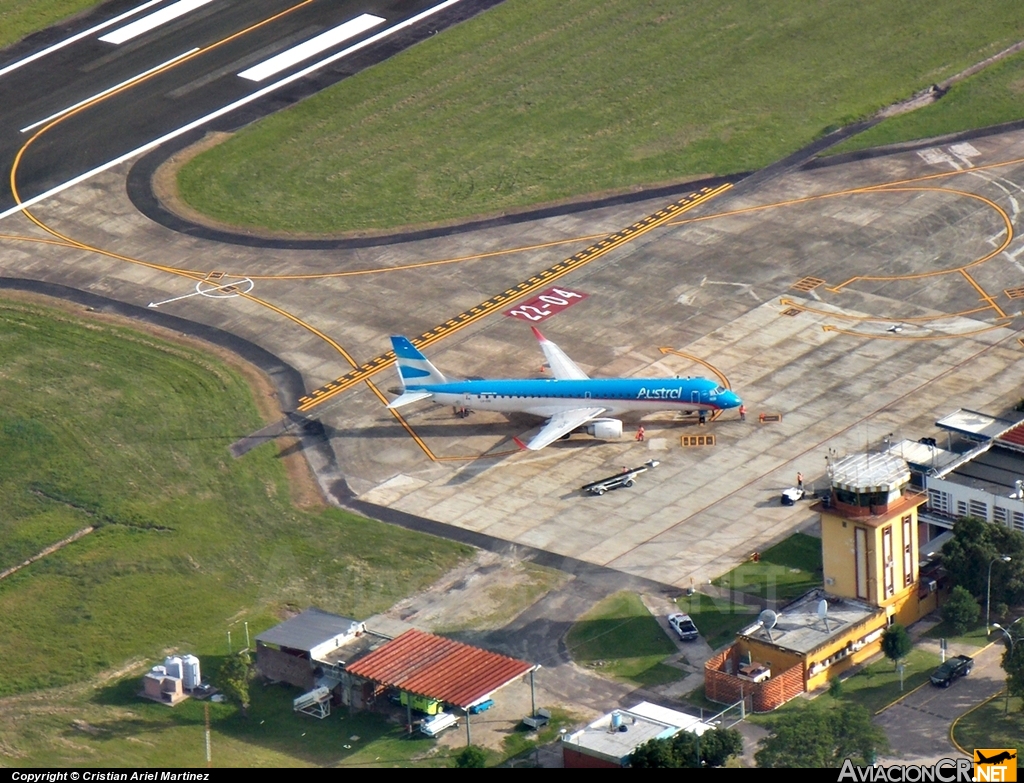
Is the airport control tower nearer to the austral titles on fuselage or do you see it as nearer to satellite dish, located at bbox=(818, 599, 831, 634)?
satellite dish, located at bbox=(818, 599, 831, 634)

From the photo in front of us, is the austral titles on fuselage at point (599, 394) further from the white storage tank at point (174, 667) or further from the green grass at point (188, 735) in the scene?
the white storage tank at point (174, 667)

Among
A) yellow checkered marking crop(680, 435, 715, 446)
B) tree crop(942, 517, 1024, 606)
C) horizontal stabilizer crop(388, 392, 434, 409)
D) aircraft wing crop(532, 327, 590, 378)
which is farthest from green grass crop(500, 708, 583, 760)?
aircraft wing crop(532, 327, 590, 378)

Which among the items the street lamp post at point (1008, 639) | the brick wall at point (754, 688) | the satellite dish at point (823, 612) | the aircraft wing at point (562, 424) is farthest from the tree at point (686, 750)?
the aircraft wing at point (562, 424)

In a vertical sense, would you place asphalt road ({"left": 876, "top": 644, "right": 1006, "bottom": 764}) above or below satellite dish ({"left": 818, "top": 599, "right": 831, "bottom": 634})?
below

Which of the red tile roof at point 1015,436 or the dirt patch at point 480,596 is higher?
the red tile roof at point 1015,436

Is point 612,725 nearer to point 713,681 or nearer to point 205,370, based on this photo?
point 713,681

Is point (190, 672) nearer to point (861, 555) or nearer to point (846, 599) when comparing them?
point (846, 599)
